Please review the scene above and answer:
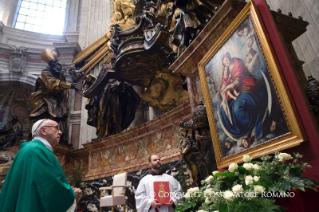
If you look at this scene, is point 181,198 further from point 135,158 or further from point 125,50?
point 125,50

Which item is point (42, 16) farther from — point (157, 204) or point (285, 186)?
point (285, 186)

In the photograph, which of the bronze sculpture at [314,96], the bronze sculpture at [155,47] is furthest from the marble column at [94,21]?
the bronze sculpture at [314,96]

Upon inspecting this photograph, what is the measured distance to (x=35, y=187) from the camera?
206 cm

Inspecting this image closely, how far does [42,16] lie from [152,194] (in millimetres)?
16023

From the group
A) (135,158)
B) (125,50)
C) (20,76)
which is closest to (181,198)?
(135,158)

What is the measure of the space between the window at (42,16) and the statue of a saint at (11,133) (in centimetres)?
617

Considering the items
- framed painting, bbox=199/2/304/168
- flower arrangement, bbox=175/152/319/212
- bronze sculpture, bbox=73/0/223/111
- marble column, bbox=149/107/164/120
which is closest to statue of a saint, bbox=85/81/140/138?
bronze sculpture, bbox=73/0/223/111

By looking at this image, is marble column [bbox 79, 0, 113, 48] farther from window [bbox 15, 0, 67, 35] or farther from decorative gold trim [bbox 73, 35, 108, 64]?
window [bbox 15, 0, 67, 35]

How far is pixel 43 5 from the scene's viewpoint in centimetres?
1579

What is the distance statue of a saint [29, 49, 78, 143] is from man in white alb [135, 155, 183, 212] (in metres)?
6.87

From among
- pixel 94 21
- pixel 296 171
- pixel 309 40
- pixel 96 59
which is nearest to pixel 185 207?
pixel 296 171

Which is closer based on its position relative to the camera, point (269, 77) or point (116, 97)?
point (269, 77)

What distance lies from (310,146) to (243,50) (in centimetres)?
101

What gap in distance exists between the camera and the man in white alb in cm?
284
